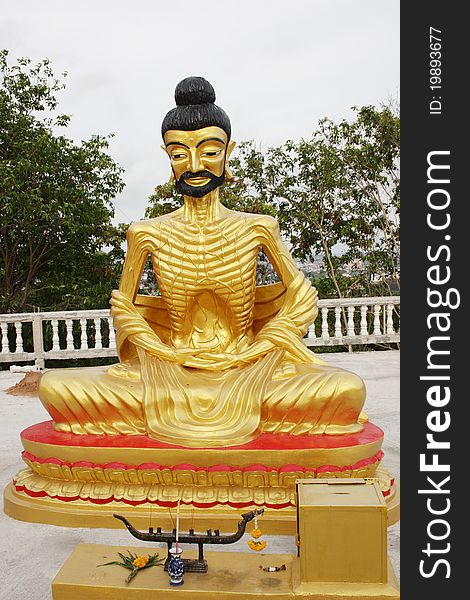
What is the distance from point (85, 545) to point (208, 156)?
2.62 m

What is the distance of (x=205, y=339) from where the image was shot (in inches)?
188

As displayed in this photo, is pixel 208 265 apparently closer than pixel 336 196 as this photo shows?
Yes

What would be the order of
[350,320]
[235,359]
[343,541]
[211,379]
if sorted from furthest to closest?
[350,320], [235,359], [211,379], [343,541]

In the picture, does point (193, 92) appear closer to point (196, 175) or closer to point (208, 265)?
point (196, 175)

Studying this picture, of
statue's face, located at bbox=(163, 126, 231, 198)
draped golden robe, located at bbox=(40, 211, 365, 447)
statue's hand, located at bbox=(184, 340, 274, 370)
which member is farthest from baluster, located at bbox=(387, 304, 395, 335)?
statue's face, located at bbox=(163, 126, 231, 198)

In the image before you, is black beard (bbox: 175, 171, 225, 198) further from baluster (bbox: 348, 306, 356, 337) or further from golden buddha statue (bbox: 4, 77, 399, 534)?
baluster (bbox: 348, 306, 356, 337)

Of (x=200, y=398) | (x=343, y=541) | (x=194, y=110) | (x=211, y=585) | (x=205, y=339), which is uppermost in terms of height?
(x=194, y=110)

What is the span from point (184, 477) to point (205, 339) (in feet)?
4.02

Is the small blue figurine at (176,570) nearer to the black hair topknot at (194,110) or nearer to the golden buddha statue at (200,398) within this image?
the golden buddha statue at (200,398)

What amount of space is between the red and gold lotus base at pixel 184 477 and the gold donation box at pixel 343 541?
1048mm

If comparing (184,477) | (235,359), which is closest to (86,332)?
(235,359)

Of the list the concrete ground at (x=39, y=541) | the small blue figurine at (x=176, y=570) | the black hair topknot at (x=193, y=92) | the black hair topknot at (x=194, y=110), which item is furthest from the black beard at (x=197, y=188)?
the small blue figurine at (x=176, y=570)

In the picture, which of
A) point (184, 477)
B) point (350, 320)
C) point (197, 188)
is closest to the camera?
point (184, 477)

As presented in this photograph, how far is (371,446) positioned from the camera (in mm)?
3869
